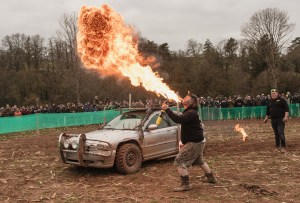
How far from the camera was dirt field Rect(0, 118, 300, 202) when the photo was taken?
7.31m

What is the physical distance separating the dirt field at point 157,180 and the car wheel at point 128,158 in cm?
21

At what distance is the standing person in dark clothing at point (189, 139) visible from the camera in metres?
7.93

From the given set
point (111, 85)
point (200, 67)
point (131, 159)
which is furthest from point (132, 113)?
point (200, 67)

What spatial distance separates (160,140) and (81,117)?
16113mm

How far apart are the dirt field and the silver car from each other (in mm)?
339

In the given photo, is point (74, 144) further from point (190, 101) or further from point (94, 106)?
point (94, 106)

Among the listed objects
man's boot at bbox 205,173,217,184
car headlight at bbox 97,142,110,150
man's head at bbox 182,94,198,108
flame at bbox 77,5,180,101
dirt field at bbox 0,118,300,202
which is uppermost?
flame at bbox 77,5,180,101

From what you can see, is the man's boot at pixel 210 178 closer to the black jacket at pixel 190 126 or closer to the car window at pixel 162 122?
the black jacket at pixel 190 126

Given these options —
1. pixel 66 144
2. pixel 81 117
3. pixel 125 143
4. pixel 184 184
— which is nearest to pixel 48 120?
pixel 81 117

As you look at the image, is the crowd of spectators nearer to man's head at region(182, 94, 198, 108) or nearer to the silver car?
the silver car

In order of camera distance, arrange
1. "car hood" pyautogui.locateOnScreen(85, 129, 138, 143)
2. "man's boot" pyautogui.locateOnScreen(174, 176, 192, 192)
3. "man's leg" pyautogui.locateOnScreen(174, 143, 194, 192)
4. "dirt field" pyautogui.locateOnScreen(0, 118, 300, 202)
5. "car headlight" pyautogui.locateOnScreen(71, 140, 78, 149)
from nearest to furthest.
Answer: "dirt field" pyautogui.locateOnScreen(0, 118, 300, 202) < "man's boot" pyautogui.locateOnScreen(174, 176, 192, 192) < "man's leg" pyautogui.locateOnScreen(174, 143, 194, 192) < "car headlight" pyautogui.locateOnScreen(71, 140, 78, 149) < "car hood" pyautogui.locateOnScreen(85, 129, 138, 143)

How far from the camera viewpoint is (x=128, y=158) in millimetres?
9562

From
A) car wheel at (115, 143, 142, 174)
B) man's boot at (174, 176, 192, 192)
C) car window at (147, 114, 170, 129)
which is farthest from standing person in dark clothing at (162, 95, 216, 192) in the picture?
car window at (147, 114, 170, 129)

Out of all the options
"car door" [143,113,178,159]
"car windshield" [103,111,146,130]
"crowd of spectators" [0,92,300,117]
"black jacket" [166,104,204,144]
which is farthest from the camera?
"crowd of spectators" [0,92,300,117]
